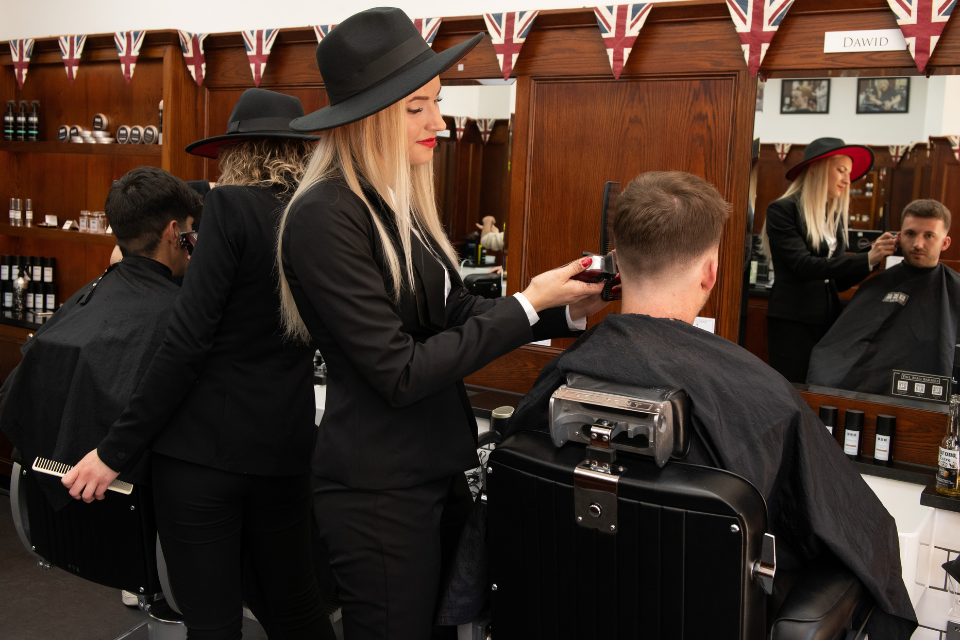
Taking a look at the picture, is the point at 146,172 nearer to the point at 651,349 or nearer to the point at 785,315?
the point at 651,349

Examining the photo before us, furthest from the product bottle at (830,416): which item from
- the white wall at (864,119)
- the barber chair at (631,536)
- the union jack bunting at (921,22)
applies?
the barber chair at (631,536)

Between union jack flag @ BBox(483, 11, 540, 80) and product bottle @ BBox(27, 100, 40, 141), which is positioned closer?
union jack flag @ BBox(483, 11, 540, 80)

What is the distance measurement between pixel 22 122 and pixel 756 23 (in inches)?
145

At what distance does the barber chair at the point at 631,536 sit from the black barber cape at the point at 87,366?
1284 mm

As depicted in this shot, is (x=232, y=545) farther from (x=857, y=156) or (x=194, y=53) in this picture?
(x=194, y=53)

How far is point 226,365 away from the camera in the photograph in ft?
6.04

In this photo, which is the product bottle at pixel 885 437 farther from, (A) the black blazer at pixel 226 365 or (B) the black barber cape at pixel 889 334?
(A) the black blazer at pixel 226 365

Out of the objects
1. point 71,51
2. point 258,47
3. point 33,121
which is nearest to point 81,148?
point 71,51

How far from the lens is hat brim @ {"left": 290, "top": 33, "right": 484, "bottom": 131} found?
1.44 m

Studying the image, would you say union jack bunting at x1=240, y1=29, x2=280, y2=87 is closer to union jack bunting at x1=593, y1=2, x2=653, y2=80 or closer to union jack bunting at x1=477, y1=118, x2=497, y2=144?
union jack bunting at x1=477, y1=118, x2=497, y2=144

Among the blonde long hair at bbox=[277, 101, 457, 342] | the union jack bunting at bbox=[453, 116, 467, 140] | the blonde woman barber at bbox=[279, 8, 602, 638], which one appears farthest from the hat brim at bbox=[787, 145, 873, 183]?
the blonde long hair at bbox=[277, 101, 457, 342]

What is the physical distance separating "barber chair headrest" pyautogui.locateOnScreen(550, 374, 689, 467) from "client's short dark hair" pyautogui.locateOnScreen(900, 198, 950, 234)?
1.44 meters

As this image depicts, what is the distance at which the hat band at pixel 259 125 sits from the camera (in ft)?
6.88

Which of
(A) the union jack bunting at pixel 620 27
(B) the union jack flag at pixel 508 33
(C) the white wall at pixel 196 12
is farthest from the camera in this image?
(C) the white wall at pixel 196 12
